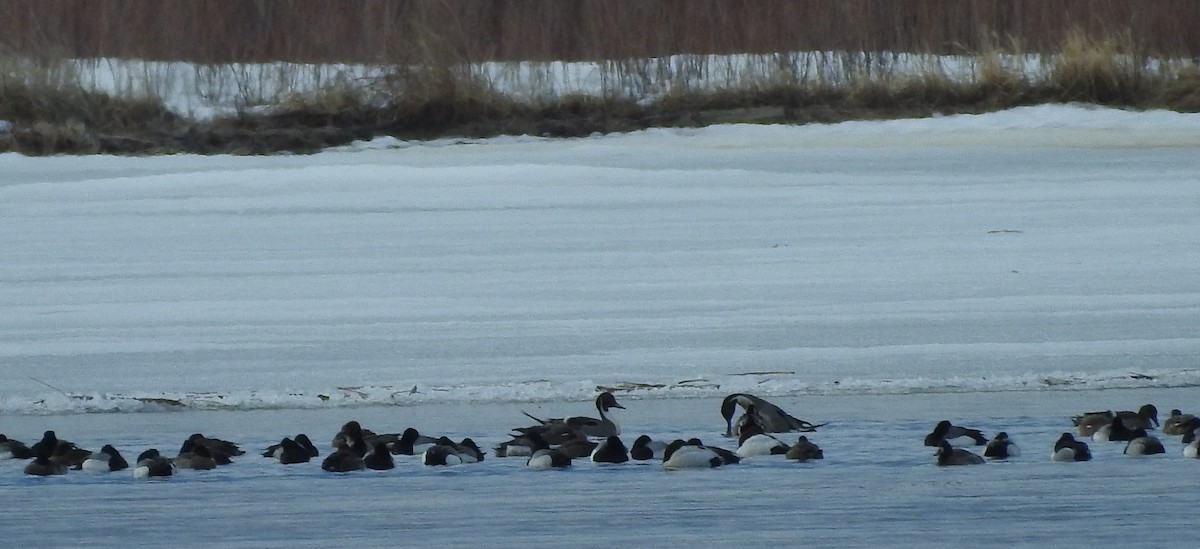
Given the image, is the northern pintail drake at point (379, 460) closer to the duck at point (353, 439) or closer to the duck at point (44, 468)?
the duck at point (353, 439)

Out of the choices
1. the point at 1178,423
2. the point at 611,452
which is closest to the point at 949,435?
the point at 1178,423

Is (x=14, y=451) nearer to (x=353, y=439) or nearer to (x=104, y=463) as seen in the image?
(x=104, y=463)

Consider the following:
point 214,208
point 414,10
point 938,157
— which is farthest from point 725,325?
point 414,10

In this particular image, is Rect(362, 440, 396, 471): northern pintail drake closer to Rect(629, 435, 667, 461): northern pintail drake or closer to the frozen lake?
the frozen lake

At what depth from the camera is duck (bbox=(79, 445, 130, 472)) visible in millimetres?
5680

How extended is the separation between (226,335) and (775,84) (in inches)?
354

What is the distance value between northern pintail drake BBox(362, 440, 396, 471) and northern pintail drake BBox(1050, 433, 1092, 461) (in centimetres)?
223

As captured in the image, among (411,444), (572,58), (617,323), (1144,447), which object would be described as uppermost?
(572,58)

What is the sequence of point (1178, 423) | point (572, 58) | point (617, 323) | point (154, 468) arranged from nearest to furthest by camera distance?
point (154, 468)
point (1178, 423)
point (617, 323)
point (572, 58)

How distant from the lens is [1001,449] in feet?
18.9

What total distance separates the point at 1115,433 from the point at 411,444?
244cm

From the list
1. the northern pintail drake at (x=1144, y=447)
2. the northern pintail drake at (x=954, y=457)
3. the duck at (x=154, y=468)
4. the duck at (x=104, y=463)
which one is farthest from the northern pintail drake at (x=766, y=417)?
the duck at (x=104, y=463)

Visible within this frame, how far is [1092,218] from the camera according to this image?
1099 cm

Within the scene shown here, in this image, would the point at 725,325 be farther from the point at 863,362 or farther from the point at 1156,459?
the point at 1156,459
